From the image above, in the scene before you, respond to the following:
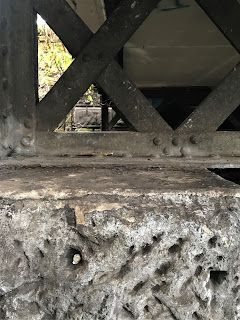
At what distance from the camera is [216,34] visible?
307 centimetres

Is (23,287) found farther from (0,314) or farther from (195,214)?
(195,214)

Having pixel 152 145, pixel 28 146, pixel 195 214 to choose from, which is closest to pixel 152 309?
pixel 195 214

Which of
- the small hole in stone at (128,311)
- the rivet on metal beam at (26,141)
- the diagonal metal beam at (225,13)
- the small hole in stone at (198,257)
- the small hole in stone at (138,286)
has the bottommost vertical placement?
the small hole in stone at (128,311)

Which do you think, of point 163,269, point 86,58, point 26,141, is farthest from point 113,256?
point 86,58

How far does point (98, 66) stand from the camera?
1.75 metres

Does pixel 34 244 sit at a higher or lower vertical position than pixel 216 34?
lower

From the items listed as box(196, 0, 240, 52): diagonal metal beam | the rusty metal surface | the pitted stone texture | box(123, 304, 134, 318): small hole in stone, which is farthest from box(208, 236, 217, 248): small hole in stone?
box(196, 0, 240, 52): diagonal metal beam

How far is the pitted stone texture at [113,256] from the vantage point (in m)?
0.87

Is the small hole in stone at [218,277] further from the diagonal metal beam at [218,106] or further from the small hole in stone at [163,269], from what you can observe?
the diagonal metal beam at [218,106]

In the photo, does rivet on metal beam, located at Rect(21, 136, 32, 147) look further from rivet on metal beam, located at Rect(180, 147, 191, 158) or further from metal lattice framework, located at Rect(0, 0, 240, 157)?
rivet on metal beam, located at Rect(180, 147, 191, 158)

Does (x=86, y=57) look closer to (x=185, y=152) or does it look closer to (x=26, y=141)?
(x=26, y=141)

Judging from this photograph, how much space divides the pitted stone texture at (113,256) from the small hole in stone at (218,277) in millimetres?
12

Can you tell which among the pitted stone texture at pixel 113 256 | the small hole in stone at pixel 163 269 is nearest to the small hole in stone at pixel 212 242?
the pitted stone texture at pixel 113 256

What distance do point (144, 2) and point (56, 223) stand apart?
4.28 feet
